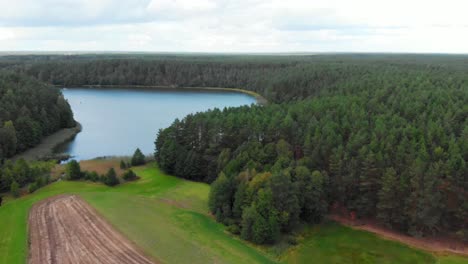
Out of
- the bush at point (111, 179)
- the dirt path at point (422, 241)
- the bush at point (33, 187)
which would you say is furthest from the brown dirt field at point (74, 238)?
the dirt path at point (422, 241)

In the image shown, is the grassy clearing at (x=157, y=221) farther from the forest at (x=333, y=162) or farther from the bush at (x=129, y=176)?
the forest at (x=333, y=162)

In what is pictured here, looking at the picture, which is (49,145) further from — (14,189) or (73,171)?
(14,189)

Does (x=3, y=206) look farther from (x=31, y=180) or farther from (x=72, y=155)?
(x=72, y=155)

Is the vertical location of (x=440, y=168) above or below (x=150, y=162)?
above

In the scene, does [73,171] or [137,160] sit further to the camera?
[137,160]

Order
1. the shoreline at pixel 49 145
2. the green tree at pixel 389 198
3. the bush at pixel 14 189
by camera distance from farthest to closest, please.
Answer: the shoreline at pixel 49 145 < the bush at pixel 14 189 < the green tree at pixel 389 198

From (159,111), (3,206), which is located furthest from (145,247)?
(159,111)

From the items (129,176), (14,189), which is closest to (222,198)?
(129,176)
